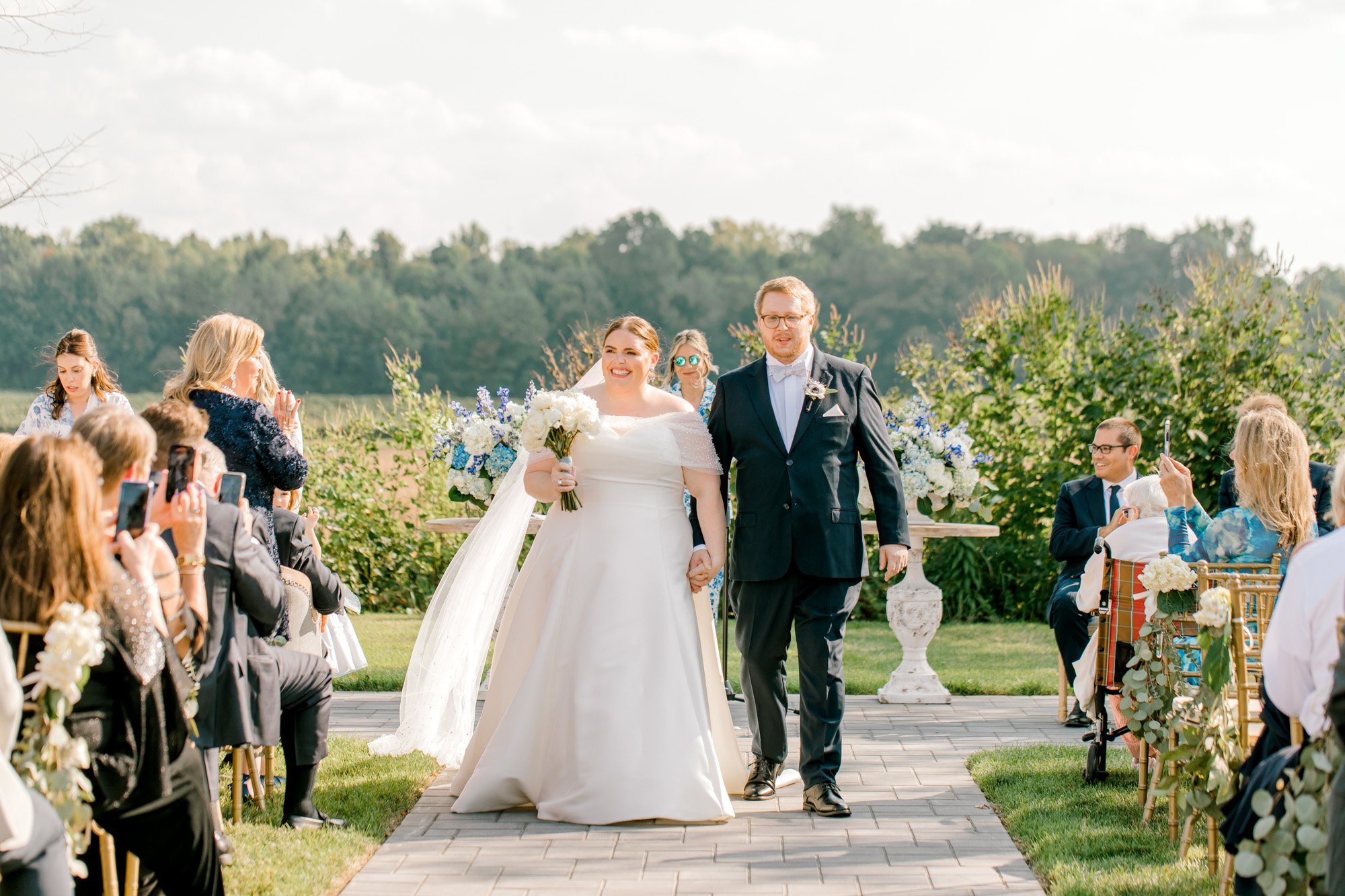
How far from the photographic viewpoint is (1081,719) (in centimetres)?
718

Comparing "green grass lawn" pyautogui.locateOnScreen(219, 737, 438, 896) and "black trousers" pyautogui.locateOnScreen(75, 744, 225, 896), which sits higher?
"black trousers" pyautogui.locateOnScreen(75, 744, 225, 896)

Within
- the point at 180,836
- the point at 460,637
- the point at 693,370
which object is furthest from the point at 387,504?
the point at 180,836

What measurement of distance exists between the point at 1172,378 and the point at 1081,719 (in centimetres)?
549

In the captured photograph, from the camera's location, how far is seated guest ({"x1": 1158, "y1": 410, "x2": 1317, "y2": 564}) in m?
4.66

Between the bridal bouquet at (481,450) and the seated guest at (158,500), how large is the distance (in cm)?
335

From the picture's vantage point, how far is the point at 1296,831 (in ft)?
10.0

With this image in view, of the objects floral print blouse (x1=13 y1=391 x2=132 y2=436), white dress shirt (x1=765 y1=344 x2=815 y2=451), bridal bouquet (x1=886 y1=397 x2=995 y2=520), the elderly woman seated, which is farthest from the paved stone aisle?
floral print blouse (x1=13 y1=391 x2=132 y2=436)

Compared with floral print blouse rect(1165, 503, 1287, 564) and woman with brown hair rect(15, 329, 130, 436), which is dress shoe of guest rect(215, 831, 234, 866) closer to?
woman with brown hair rect(15, 329, 130, 436)

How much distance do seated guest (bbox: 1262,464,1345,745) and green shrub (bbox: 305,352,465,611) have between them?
10.2 meters

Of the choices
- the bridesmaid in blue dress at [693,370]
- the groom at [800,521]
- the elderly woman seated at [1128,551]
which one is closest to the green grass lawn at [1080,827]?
the elderly woman seated at [1128,551]

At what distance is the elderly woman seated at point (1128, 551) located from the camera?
550cm

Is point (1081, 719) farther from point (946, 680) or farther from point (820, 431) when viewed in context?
point (820, 431)

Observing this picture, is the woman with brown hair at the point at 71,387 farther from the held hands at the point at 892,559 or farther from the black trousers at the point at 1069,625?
the black trousers at the point at 1069,625

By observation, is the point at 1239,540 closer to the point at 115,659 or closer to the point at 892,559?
the point at 892,559
